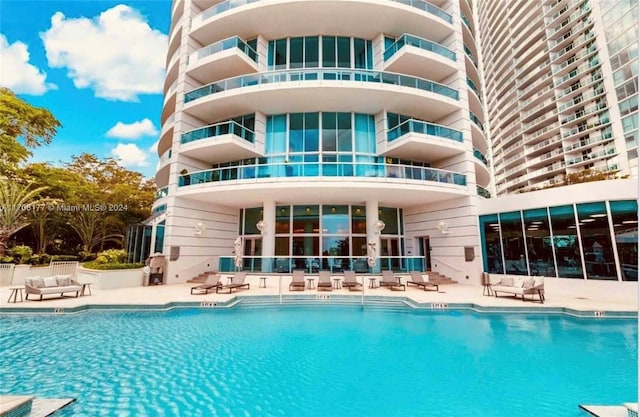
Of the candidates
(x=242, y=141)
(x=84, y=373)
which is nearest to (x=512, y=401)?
(x=84, y=373)

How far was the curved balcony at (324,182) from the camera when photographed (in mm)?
13188

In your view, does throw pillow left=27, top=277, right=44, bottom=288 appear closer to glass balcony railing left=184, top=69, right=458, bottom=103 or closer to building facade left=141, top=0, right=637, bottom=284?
building facade left=141, top=0, right=637, bottom=284

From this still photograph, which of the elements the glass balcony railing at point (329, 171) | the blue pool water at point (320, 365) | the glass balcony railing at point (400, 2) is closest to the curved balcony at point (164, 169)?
the glass balcony railing at point (329, 171)

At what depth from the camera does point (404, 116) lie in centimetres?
1664

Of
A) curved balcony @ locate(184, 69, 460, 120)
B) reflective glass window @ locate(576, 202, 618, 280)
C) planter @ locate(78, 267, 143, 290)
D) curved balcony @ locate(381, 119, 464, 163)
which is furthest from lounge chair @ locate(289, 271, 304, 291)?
reflective glass window @ locate(576, 202, 618, 280)

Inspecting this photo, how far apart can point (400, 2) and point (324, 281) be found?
52.9 ft

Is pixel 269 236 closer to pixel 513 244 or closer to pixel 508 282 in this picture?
pixel 508 282

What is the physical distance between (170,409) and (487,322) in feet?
27.9

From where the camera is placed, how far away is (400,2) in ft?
50.4

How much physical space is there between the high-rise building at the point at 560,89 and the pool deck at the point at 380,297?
117 ft

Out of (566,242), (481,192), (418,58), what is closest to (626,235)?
(566,242)

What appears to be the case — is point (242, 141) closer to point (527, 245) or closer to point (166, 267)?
point (166, 267)

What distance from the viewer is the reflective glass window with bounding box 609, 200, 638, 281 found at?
10492 millimetres

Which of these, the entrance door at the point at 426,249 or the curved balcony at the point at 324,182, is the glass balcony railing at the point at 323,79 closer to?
the curved balcony at the point at 324,182
